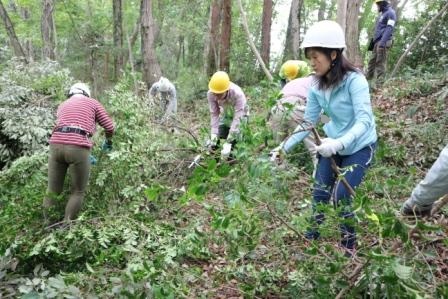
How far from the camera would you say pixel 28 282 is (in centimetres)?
218

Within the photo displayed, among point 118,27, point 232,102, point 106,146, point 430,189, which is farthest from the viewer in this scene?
point 118,27

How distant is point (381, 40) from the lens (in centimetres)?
805

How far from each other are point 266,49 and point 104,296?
36.9 ft

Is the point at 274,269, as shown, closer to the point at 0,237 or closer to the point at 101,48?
the point at 0,237

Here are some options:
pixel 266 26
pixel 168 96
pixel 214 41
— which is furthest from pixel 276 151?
pixel 266 26

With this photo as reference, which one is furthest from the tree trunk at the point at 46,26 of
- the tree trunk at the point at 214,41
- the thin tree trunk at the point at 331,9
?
the thin tree trunk at the point at 331,9

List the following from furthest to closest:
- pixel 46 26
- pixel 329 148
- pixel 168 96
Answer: pixel 46 26 → pixel 168 96 → pixel 329 148

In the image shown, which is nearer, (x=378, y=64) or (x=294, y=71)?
(x=294, y=71)

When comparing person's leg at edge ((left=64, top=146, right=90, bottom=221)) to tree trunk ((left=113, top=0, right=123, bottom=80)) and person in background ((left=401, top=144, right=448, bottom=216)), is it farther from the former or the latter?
tree trunk ((left=113, top=0, right=123, bottom=80))

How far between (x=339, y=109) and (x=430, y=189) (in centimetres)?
121

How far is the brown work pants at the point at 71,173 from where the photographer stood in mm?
4191

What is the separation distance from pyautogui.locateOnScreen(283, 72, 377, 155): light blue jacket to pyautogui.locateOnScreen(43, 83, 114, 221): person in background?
219 cm

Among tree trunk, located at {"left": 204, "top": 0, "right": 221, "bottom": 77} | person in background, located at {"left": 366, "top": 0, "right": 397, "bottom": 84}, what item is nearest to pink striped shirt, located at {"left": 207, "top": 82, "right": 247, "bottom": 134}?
person in background, located at {"left": 366, "top": 0, "right": 397, "bottom": 84}

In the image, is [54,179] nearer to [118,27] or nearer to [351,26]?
[351,26]
